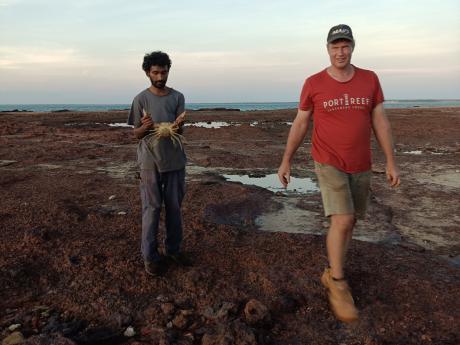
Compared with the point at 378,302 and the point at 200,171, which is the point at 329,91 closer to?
the point at 378,302

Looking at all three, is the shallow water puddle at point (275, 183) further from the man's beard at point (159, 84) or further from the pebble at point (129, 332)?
the pebble at point (129, 332)

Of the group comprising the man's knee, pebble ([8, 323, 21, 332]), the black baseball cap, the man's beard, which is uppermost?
the black baseball cap

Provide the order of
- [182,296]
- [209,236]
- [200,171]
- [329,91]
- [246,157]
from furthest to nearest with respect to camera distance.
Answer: [246,157] → [200,171] → [209,236] → [182,296] → [329,91]

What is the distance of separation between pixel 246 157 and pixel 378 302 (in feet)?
27.6

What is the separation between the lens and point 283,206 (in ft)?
21.6

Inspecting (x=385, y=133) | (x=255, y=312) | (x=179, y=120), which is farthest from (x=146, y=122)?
(x=385, y=133)

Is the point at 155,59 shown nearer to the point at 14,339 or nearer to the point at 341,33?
the point at 341,33

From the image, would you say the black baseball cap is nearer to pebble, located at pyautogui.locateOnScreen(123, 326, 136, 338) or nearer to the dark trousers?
the dark trousers

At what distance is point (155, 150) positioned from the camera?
12.1 ft

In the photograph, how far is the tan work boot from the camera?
310 cm

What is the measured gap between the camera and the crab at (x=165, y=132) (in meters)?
3.62

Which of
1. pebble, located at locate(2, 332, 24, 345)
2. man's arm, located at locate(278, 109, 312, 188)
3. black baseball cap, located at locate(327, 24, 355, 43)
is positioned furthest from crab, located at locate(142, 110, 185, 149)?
pebble, located at locate(2, 332, 24, 345)

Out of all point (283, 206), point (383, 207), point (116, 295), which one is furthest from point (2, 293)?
point (383, 207)

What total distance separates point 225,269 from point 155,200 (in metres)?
0.92
